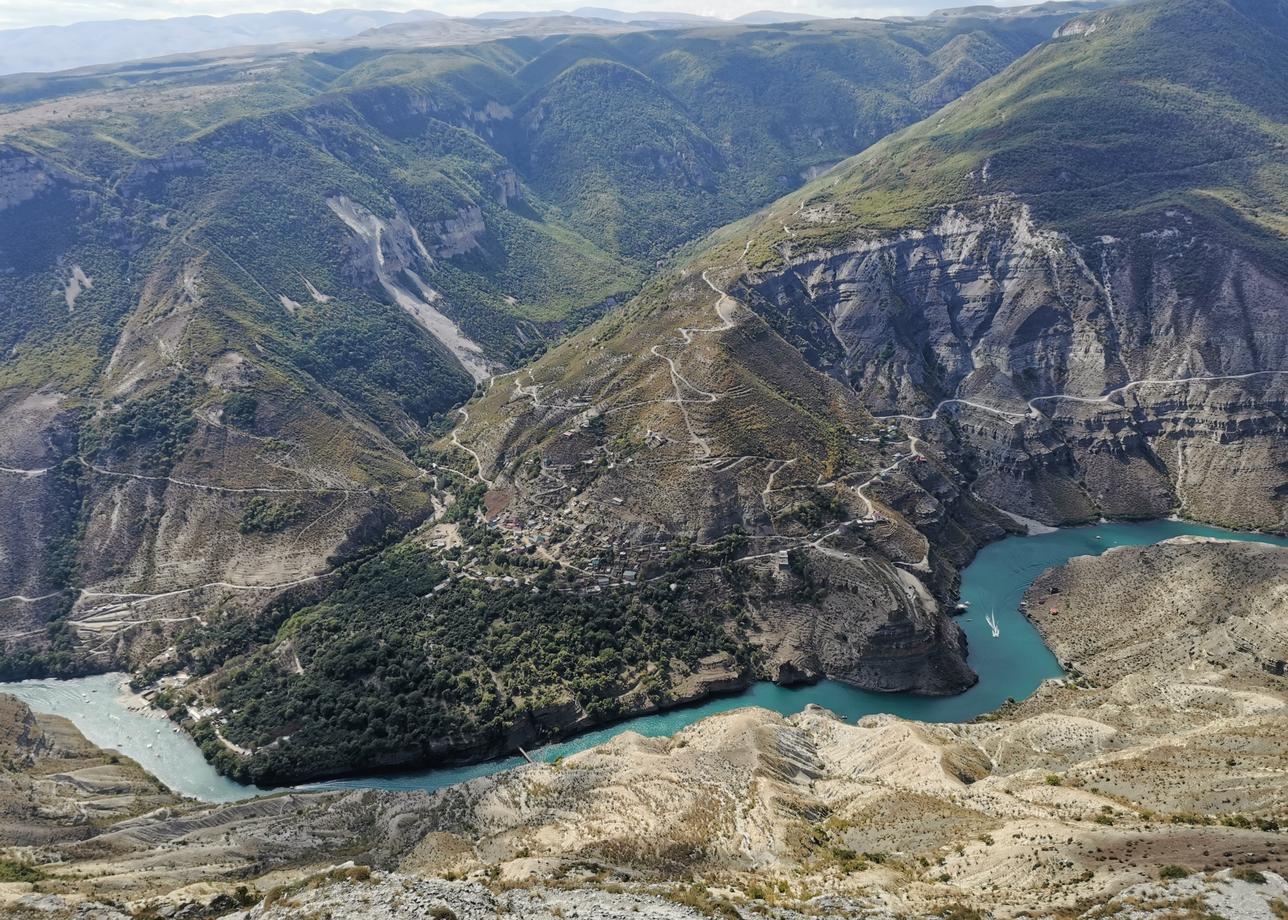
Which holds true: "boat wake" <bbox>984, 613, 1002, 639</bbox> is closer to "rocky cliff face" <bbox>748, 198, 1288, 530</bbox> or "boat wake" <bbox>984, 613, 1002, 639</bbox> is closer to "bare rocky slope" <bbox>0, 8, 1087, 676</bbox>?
"rocky cliff face" <bbox>748, 198, 1288, 530</bbox>

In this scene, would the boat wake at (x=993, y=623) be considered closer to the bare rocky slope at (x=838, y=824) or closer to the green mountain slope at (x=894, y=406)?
the green mountain slope at (x=894, y=406)

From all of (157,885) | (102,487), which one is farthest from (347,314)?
(157,885)

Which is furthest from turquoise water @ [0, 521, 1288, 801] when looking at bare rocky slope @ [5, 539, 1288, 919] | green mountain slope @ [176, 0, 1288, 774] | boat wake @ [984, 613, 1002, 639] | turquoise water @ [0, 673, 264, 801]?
bare rocky slope @ [5, 539, 1288, 919]

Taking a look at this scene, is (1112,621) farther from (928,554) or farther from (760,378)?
(760,378)

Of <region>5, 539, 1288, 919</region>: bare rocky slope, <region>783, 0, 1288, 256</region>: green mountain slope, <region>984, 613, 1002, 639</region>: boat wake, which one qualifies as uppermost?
<region>783, 0, 1288, 256</region>: green mountain slope

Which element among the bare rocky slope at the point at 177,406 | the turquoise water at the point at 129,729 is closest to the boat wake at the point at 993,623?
the bare rocky slope at the point at 177,406

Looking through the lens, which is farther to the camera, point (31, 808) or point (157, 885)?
point (31, 808)
